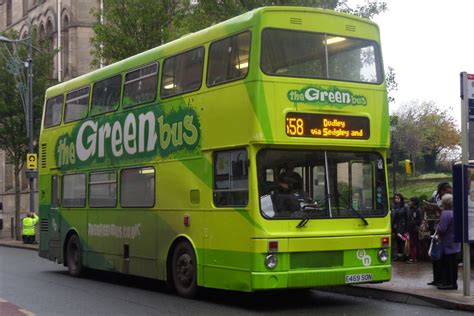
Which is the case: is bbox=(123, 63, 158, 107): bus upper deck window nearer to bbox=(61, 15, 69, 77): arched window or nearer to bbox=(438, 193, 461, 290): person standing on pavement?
bbox=(438, 193, 461, 290): person standing on pavement

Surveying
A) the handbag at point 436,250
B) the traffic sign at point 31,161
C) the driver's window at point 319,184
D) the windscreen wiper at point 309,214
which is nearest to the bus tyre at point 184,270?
the windscreen wiper at point 309,214

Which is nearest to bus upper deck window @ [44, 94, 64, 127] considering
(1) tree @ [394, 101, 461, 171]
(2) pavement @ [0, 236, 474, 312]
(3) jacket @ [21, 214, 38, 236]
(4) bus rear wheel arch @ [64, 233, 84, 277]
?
(4) bus rear wheel arch @ [64, 233, 84, 277]

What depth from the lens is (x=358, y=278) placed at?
10547mm

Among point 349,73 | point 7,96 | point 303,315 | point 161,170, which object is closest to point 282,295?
point 303,315

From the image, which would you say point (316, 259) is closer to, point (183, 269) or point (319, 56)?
point (183, 269)

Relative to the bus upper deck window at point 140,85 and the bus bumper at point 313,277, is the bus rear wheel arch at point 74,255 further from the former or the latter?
the bus bumper at point 313,277

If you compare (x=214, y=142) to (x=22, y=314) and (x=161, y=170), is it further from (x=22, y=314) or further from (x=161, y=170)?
(x=22, y=314)

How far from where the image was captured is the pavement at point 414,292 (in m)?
10.4

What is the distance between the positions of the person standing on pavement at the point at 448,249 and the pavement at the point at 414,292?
0.21 meters

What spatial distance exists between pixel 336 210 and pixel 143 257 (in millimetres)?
4322

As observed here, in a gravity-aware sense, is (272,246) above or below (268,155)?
below

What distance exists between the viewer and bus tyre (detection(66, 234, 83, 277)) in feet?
52.0

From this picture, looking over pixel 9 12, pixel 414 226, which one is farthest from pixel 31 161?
pixel 9 12

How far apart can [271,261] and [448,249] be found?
3644mm
